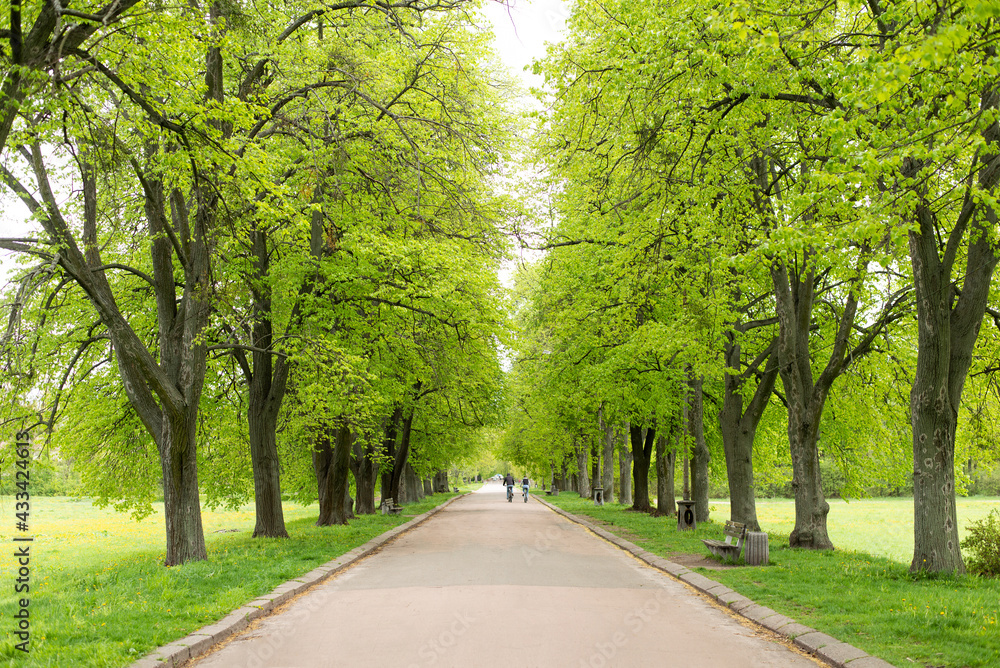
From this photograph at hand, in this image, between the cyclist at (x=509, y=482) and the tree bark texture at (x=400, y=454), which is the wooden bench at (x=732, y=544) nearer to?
the tree bark texture at (x=400, y=454)

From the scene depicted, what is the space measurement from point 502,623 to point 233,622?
285 centimetres

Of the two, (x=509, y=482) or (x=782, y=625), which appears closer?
(x=782, y=625)

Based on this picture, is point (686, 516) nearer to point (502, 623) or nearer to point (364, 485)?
point (502, 623)

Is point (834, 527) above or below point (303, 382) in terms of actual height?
below

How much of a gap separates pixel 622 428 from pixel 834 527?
11677 mm

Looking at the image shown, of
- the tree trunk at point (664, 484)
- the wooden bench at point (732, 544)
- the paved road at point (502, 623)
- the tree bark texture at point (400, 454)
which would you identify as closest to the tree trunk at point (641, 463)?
the tree trunk at point (664, 484)

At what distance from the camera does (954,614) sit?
7562 mm

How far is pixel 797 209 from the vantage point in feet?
27.9

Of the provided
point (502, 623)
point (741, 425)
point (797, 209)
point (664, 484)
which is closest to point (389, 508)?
point (664, 484)

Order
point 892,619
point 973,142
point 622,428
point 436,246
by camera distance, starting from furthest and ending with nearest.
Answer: point 622,428 < point 436,246 < point 892,619 < point 973,142

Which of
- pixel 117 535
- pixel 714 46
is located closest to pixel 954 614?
pixel 714 46

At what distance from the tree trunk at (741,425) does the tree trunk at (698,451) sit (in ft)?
6.51

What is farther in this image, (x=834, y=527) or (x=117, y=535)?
(x=834, y=527)

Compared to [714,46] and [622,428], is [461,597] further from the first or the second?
[622,428]
